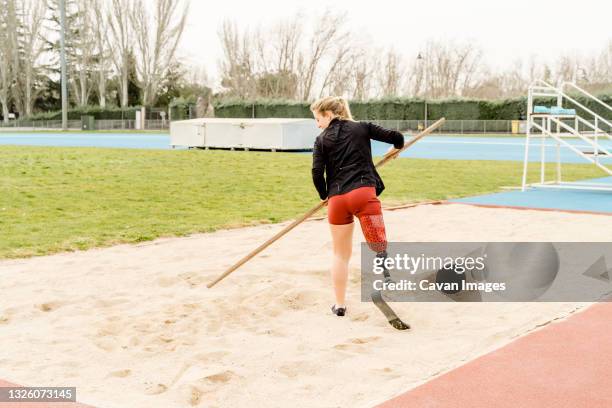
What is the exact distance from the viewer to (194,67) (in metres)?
78.4

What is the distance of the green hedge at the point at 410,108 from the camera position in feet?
164

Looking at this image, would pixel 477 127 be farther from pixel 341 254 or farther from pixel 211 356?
pixel 211 356

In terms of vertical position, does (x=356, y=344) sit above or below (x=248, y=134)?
below

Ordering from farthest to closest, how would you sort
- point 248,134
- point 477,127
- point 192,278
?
point 477,127, point 248,134, point 192,278

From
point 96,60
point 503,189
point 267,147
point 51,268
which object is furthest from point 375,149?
point 96,60

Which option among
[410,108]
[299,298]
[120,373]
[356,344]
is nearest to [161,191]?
[299,298]

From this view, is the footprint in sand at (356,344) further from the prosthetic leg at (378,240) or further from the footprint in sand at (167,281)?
the footprint in sand at (167,281)

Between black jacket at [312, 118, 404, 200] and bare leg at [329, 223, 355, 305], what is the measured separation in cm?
31

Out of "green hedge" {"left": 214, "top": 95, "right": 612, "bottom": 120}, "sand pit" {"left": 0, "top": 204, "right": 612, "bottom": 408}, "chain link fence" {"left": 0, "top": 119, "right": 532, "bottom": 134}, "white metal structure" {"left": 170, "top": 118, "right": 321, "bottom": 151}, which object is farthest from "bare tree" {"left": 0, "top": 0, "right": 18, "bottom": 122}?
"sand pit" {"left": 0, "top": 204, "right": 612, "bottom": 408}

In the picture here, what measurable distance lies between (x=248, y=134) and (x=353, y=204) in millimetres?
25253

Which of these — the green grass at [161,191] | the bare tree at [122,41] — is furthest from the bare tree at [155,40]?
the green grass at [161,191]

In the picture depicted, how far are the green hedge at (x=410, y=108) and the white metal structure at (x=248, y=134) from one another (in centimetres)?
2199

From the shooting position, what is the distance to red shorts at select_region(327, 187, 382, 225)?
18.1 ft

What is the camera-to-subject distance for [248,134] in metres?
30.5
